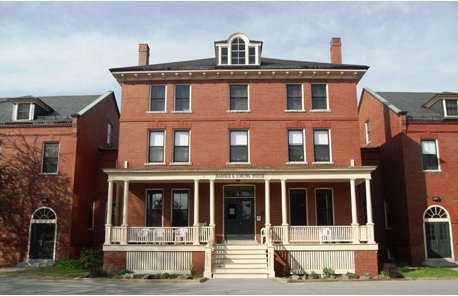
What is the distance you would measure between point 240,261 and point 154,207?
6266 millimetres

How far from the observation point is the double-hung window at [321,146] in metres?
23.7

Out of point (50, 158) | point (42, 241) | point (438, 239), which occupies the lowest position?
point (42, 241)

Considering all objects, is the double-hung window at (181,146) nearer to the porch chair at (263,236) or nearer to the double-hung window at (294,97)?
the porch chair at (263,236)

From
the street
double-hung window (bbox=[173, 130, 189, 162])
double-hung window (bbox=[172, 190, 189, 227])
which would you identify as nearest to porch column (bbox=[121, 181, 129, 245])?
double-hung window (bbox=[172, 190, 189, 227])

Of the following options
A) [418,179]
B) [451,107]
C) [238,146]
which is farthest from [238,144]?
[451,107]

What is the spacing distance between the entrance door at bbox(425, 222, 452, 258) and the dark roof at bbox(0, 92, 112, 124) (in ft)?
68.5

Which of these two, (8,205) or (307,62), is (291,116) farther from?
(8,205)

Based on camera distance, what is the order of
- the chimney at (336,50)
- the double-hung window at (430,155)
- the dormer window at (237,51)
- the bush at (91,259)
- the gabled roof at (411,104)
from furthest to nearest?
the chimney at (336,50), the gabled roof at (411,104), the double-hung window at (430,155), the dormer window at (237,51), the bush at (91,259)

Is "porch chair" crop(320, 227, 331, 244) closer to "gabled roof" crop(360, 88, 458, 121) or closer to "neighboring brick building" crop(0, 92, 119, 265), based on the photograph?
"gabled roof" crop(360, 88, 458, 121)

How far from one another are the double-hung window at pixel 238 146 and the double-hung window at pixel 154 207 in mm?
4425

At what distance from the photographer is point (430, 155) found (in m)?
25.4

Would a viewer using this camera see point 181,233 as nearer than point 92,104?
Yes

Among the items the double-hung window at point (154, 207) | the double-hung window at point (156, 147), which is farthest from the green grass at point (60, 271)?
the double-hung window at point (156, 147)

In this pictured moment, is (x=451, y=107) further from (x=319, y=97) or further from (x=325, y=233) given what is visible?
(x=325, y=233)
